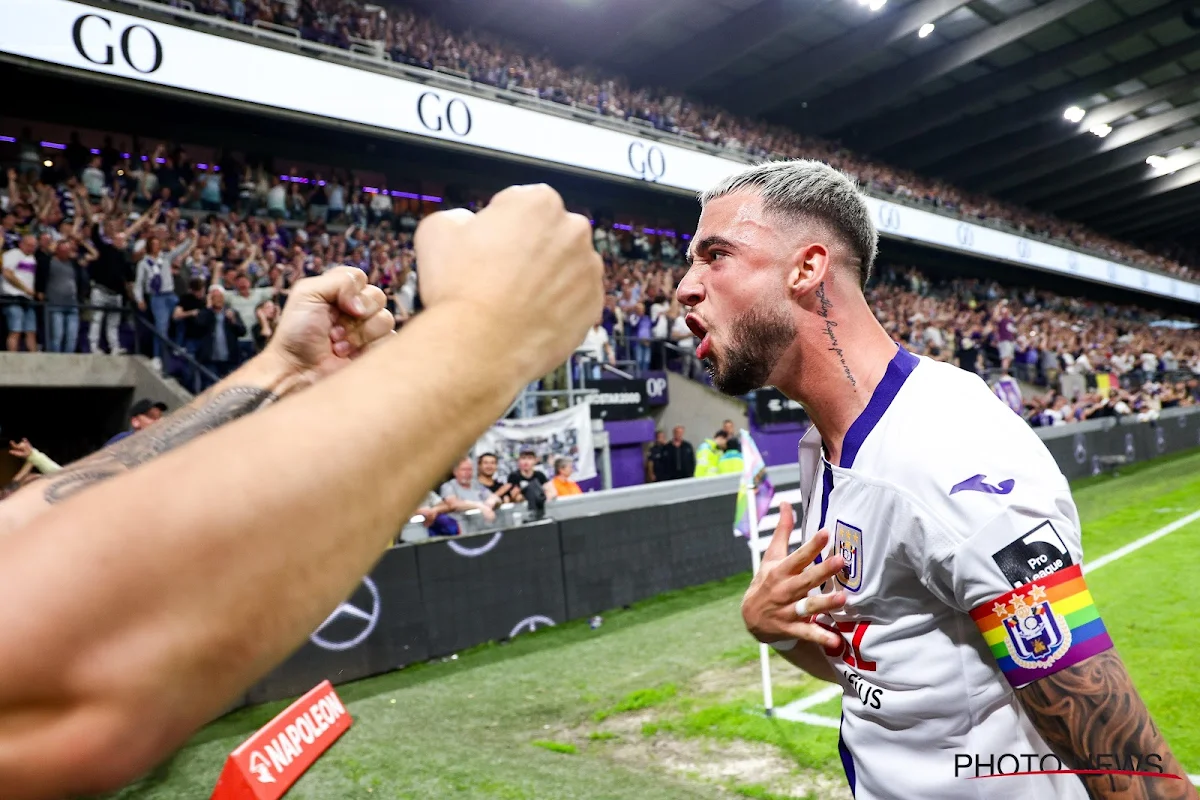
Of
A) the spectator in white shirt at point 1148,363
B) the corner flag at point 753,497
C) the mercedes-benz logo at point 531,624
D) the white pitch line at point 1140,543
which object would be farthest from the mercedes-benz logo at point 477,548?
the spectator in white shirt at point 1148,363

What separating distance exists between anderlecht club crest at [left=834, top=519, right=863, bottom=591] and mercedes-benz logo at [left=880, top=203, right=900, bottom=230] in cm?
2193

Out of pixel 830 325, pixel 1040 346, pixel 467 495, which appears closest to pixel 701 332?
pixel 830 325

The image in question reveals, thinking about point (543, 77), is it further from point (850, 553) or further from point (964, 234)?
point (850, 553)

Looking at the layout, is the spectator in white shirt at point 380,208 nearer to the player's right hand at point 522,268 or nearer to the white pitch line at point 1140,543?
the white pitch line at point 1140,543

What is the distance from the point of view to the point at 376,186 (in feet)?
57.5

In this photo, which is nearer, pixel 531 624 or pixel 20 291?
pixel 531 624

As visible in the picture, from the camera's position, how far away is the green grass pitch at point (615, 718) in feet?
15.2

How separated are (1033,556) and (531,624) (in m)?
7.24

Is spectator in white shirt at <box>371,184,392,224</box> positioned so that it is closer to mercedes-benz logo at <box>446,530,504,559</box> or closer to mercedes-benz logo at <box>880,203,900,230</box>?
mercedes-benz logo at <box>446,530,504,559</box>

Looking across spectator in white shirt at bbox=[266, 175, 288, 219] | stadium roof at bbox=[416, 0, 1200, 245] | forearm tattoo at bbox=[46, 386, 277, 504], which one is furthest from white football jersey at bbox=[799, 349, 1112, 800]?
stadium roof at bbox=[416, 0, 1200, 245]

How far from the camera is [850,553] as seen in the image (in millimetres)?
1779

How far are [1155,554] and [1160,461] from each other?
38.6 ft

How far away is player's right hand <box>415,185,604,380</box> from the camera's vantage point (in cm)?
Result: 71

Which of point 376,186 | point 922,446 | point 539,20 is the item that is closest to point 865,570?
point 922,446
